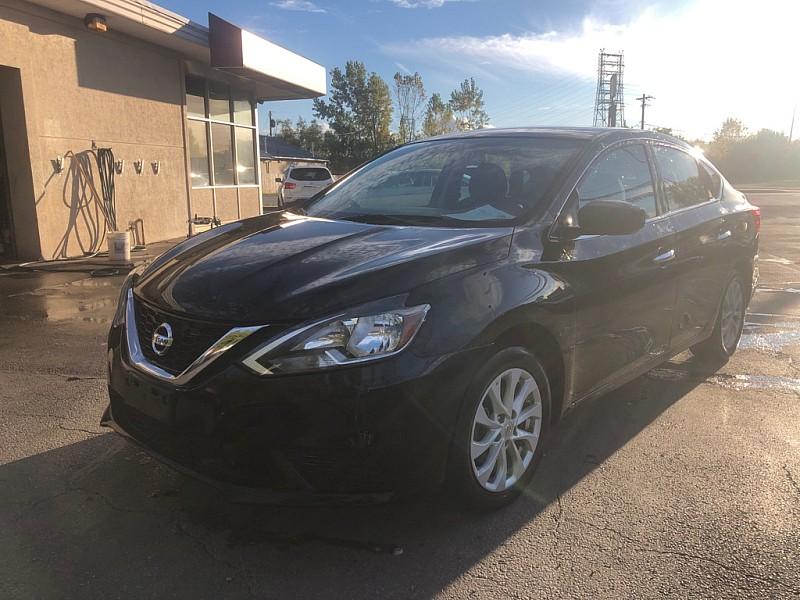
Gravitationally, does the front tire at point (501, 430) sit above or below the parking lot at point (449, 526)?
above

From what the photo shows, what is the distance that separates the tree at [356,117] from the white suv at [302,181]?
46464mm

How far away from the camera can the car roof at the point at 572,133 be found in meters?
3.89

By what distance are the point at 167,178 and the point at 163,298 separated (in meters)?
11.3

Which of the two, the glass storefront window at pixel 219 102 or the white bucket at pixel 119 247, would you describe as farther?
the glass storefront window at pixel 219 102

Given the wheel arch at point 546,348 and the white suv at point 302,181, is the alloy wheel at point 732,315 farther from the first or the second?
the white suv at point 302,181

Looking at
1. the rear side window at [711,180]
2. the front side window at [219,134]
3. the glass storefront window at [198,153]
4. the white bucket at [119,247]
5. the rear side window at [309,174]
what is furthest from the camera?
the rear side window at [309,174]

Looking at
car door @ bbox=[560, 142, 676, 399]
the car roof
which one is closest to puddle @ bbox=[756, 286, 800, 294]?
the car roof

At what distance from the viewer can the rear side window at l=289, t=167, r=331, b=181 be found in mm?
23897

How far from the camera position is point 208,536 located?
9.12 feet

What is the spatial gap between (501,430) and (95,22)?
10.3 meters

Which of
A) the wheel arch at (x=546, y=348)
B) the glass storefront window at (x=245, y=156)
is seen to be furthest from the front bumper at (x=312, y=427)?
the glass storefront window at (x=245, y=156)

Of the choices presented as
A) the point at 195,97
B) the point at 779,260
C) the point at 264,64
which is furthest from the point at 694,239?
the point at 195,97

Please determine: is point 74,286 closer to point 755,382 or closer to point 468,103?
point 755,382

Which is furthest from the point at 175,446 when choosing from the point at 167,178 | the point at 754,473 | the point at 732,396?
the point at 167,178
